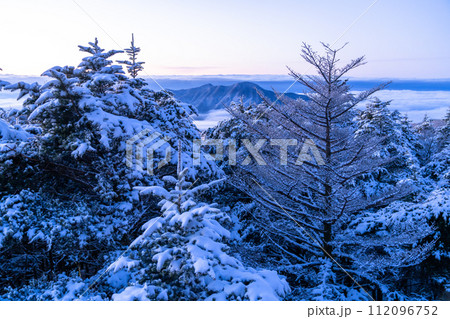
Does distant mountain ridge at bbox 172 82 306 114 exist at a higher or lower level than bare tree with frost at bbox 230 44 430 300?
higher

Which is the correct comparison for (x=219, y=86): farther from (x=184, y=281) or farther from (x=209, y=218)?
(x=184, y=281)

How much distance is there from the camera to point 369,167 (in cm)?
846

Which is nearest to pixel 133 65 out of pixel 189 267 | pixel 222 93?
pixel 222 93

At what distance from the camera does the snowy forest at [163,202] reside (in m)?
3.78

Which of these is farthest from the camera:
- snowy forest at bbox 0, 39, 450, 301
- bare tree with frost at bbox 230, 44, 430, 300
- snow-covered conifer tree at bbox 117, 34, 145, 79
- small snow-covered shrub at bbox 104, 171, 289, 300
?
snow-covered conifer tree at bbox 117, 34, 145, 79

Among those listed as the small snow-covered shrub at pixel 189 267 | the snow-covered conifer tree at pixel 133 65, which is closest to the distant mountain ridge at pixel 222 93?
the snow-covered conifer tree at pixel 133 65

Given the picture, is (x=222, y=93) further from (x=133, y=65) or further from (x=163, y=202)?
(x=163, y=202)

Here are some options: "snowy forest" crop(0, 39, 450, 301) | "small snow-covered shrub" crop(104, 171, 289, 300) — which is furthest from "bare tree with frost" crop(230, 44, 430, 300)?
"small snow-covered shrub" crop(104, 171, 289, 300)

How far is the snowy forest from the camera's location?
3.78 metres

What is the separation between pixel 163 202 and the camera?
4.33 meters

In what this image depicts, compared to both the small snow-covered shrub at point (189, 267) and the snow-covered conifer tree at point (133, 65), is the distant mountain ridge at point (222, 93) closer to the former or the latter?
the snow-covered conifer tree at point (133, 65)

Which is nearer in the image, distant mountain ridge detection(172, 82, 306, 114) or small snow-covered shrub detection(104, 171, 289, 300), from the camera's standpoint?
small snow-covered shrub detection(104, 171, 289, 300)

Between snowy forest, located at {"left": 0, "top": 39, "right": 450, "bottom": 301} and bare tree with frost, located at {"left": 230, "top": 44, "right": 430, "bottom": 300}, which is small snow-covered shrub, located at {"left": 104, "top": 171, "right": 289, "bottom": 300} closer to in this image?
snowy forest, located at {"left": 0, "top": 39, "right": 450, "bottom": 301}
